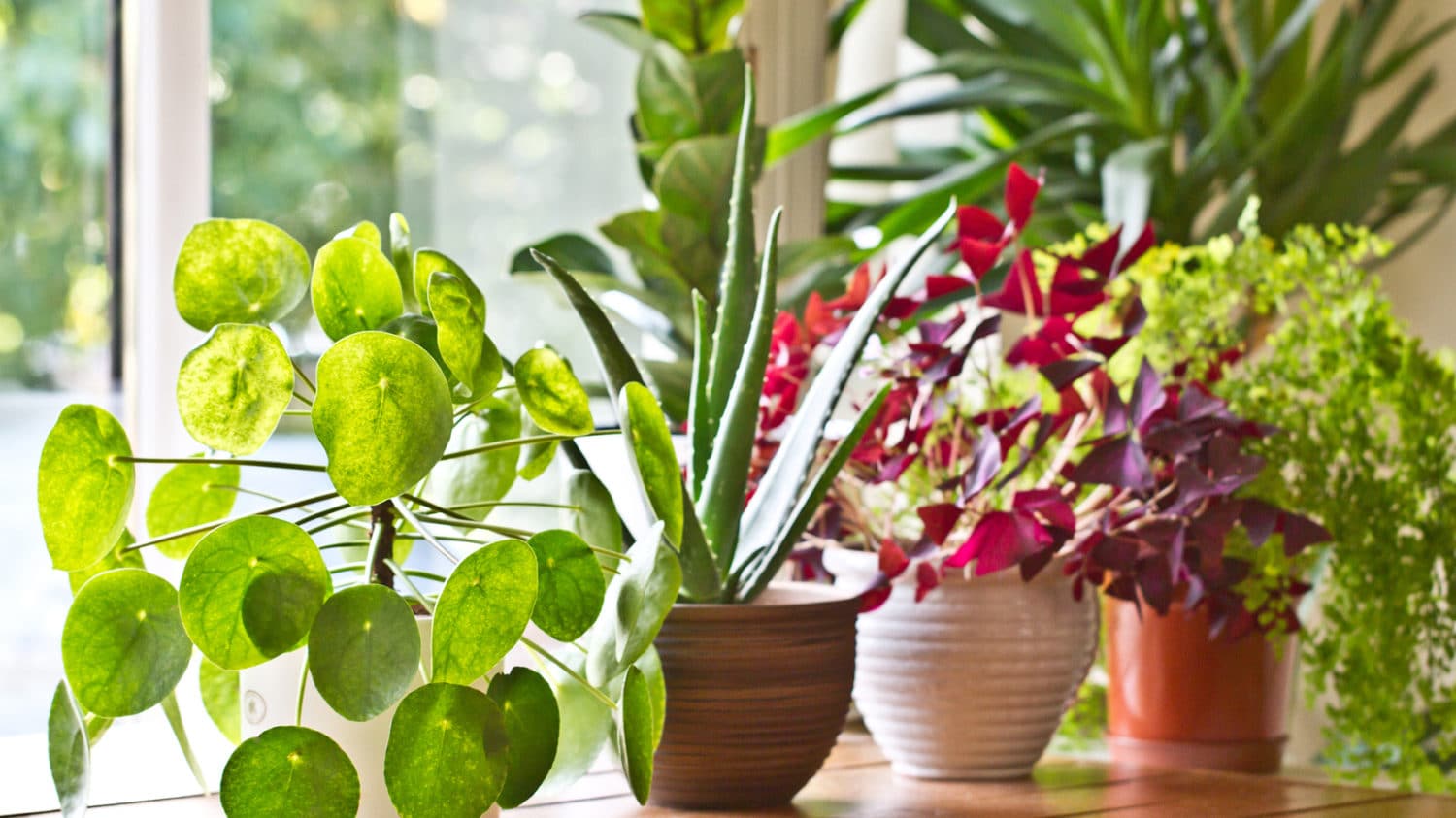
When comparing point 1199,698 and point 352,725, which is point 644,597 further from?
point 1199,698

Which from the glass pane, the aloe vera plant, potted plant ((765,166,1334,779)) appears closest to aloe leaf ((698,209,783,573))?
the aloe vera plant

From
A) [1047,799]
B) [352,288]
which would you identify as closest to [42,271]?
[352,288]

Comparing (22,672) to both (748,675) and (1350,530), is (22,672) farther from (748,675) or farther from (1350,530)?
(1350,530)

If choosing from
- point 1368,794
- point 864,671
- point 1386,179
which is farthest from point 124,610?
point 1386,179

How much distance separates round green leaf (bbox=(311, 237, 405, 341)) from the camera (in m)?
0.58

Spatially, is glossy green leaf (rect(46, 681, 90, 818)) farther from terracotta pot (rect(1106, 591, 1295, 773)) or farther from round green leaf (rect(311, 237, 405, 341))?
terracotta pot (rect(1106, 591, 1295, 773))

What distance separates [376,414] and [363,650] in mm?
88

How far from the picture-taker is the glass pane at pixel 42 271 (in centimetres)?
127

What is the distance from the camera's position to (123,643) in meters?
0.50

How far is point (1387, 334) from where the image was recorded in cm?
89

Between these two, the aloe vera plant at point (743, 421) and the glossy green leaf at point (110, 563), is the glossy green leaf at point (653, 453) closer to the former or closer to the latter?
the aloe vera plant at point (743, 421)

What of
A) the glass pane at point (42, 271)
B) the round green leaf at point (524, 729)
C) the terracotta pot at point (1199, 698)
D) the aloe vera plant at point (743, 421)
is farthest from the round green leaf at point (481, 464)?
the glass pane at point (42, 271)

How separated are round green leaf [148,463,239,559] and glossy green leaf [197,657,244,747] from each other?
62 millimetres

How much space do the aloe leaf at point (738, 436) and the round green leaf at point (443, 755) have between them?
0.23m
